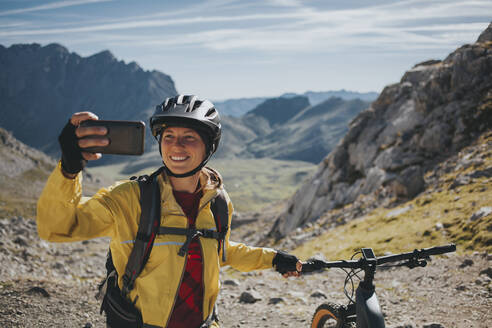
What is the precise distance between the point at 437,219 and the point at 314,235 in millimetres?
11460

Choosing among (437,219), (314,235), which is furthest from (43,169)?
(437,219)

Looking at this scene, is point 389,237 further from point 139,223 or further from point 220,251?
point 139,223

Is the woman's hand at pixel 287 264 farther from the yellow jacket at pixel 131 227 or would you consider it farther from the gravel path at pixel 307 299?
the gravel path at pixel 307 299

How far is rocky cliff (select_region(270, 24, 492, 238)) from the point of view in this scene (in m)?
25.8

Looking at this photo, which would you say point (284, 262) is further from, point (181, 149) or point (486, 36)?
point (486, 36)

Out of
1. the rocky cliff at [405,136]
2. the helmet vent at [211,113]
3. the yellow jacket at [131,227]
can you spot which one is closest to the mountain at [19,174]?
the rocky cliff at [405,136]

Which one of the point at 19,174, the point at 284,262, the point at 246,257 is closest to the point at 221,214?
the point at 246,257

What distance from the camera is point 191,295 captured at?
4.67 m

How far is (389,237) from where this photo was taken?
17281 millimetres

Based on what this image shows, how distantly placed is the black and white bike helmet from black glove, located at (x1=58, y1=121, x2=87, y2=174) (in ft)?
4.64

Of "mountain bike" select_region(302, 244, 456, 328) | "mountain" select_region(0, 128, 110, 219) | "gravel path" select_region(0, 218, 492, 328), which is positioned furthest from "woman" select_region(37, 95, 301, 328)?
"mountain" select_region(0, 128, 110, 219)

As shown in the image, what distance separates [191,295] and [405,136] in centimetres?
3145

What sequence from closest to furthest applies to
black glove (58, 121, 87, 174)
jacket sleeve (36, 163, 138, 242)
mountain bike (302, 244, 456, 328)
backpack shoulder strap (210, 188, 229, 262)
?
black glove (58, 121, 87, 174), jacket sleeve (36, 163, 138, 242), mountain bike (302, 244, 456, 328), backpack shoulder strap (210, 188, 229, 262)

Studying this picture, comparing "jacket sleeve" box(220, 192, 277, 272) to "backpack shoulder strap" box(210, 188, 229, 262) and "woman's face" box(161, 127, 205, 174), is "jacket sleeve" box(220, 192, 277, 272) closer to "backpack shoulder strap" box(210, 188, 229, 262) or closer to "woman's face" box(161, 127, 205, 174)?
"backpack shoulder strap" box(210, 188, 229, 262)
